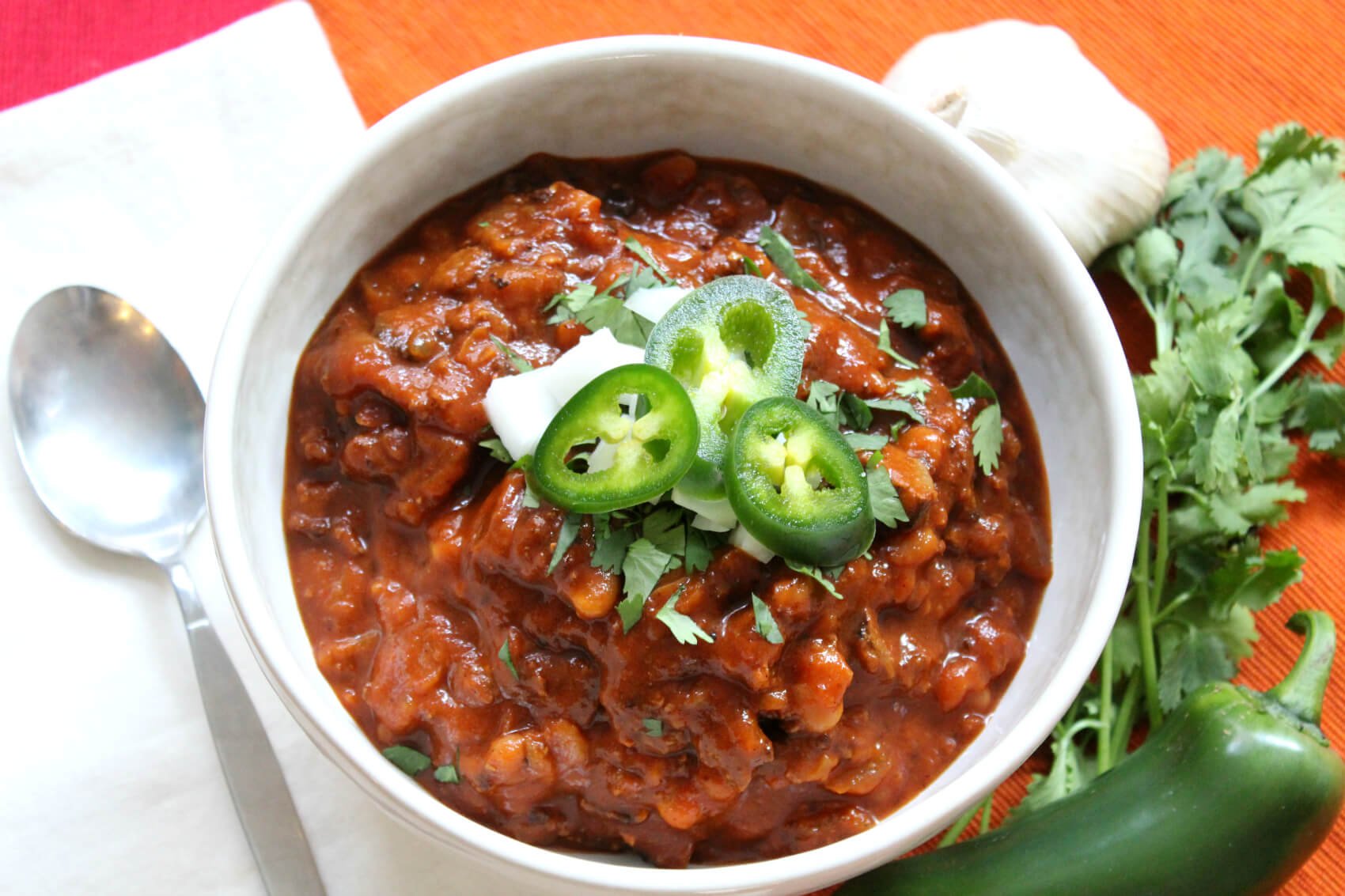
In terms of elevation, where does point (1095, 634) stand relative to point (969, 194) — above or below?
below

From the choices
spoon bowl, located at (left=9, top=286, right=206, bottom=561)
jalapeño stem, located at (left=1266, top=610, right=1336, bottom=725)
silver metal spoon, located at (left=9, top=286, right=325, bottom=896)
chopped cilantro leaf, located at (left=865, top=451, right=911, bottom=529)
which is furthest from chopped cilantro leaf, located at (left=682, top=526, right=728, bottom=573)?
jalapeño stem, located at (left=1266, top=610, right=1336, bottom=725)

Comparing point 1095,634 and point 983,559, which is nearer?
point 1095,634

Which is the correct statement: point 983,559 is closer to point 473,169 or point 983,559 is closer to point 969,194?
point 969,194

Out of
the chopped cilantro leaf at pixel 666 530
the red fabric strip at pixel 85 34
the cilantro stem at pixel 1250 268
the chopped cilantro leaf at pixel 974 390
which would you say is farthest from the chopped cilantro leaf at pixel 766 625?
the red fabric strip at pixel 85 34

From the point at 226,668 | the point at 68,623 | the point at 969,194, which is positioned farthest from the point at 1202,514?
the point at 68,623

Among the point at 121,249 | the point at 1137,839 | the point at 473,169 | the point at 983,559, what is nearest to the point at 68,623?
the point at 121,249

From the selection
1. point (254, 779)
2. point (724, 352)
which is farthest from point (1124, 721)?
point (254, 779)

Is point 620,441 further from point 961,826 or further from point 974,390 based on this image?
point 961,826

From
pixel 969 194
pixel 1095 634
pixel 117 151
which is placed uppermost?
pixel 969 194

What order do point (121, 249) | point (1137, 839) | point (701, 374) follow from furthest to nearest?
point (121, 249)
point (1137, 839)
point (701, 374)

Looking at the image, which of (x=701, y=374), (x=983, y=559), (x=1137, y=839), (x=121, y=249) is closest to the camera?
(x=701, y=374)
